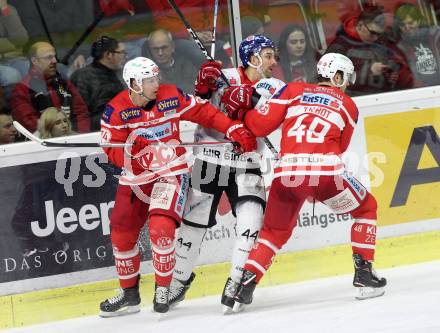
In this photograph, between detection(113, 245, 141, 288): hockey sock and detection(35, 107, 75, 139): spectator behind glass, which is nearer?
detection(113, 245, 141, 288): hockey sock

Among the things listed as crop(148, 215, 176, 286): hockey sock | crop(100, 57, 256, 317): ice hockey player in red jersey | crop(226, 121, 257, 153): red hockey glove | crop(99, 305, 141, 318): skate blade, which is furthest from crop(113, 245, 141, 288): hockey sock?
crop(226, 121, 257, 153): red hockey glove

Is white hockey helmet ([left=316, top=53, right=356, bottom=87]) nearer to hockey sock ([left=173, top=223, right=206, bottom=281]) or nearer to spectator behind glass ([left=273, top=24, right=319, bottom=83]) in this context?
spectator behind glass ([left=273, top=24, right=319, bottom=83])

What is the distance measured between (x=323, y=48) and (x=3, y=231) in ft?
6.82

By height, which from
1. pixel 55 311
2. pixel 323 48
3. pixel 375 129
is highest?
pixel 323 48

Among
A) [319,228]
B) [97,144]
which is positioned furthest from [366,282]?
[97,144]

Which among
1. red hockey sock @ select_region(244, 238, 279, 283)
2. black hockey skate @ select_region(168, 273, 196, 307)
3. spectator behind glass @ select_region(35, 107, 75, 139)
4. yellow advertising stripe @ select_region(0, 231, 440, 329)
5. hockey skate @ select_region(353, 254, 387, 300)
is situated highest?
spectator behind glass @ select_region(35, 107, 75, 139)

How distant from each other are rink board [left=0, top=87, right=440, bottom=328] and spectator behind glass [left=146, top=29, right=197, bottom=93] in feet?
1.01

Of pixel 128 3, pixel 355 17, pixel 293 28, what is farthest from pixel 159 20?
pixel 355 17

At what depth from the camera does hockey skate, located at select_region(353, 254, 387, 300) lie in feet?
17.0

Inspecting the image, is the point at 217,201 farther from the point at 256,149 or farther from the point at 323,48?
the point at 323,48

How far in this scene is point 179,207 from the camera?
5.20 meters

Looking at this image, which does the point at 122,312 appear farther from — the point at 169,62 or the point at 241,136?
the point at 169,62

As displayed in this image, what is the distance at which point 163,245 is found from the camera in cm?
512

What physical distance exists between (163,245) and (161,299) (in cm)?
28
